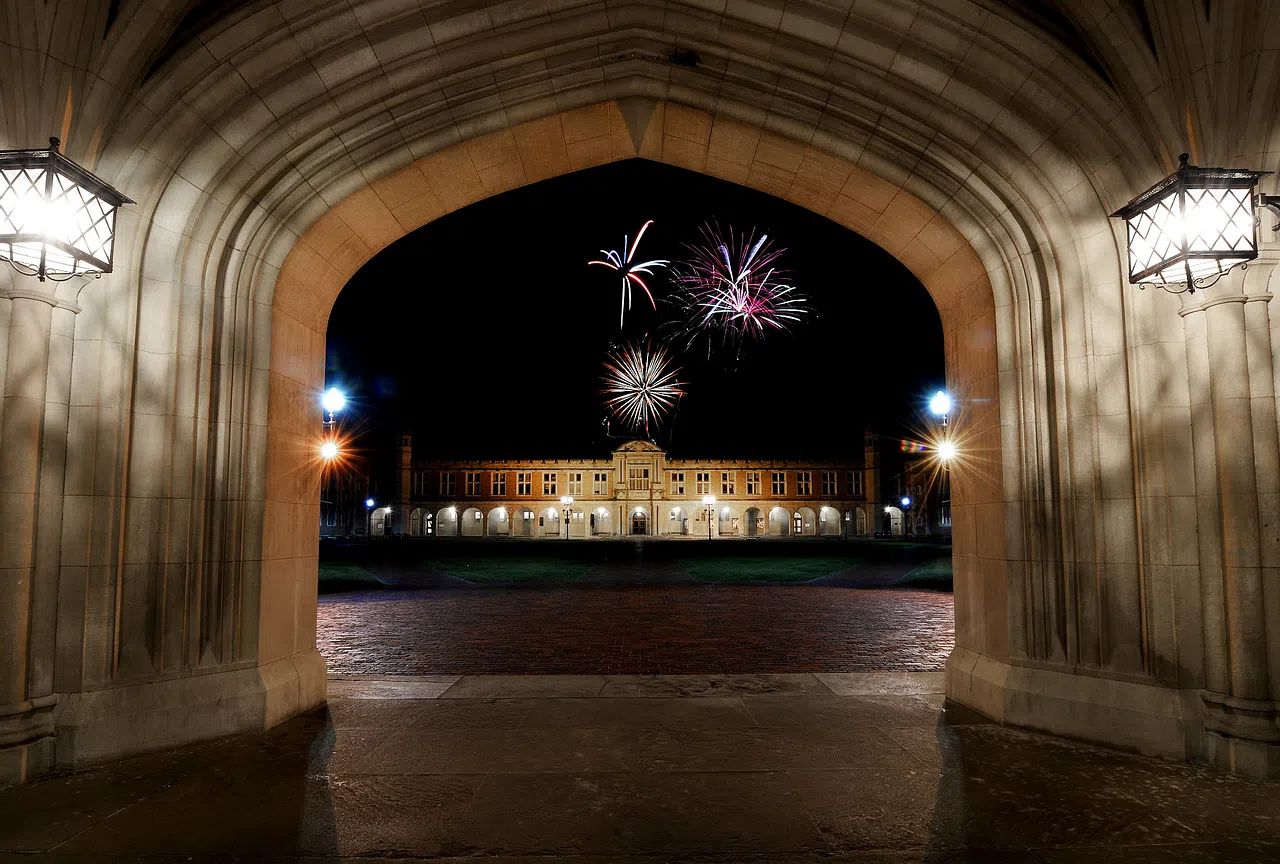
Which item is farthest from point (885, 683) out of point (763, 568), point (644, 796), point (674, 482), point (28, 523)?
point (674, 482)

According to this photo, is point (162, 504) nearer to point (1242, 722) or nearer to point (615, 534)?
point (1242, 722)

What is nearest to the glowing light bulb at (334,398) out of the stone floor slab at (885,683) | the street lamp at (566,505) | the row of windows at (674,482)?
the stone floor slab at (885,683)

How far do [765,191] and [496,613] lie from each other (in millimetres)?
9697

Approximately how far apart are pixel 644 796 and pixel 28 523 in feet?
13.2

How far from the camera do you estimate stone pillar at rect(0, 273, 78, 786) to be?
14.2ft

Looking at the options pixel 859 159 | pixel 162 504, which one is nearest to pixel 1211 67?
pixel 859 159

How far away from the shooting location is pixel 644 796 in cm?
398

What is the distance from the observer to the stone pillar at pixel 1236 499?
4.43 meters

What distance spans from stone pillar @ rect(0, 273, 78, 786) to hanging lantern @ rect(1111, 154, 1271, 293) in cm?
668

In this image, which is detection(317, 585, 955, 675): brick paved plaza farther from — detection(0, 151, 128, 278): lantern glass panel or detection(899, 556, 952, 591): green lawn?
detection(0, 151, 128, 278): lantern glass panel

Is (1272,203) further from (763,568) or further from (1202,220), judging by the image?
(763,568)

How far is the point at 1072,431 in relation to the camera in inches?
205

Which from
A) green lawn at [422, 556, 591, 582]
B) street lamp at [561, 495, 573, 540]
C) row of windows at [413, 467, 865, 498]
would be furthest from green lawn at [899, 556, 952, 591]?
row of windows at [413, 467, 865, 498]

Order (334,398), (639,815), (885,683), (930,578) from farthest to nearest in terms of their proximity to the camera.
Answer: (930,578), (334,398), (885,683), (639,815)
